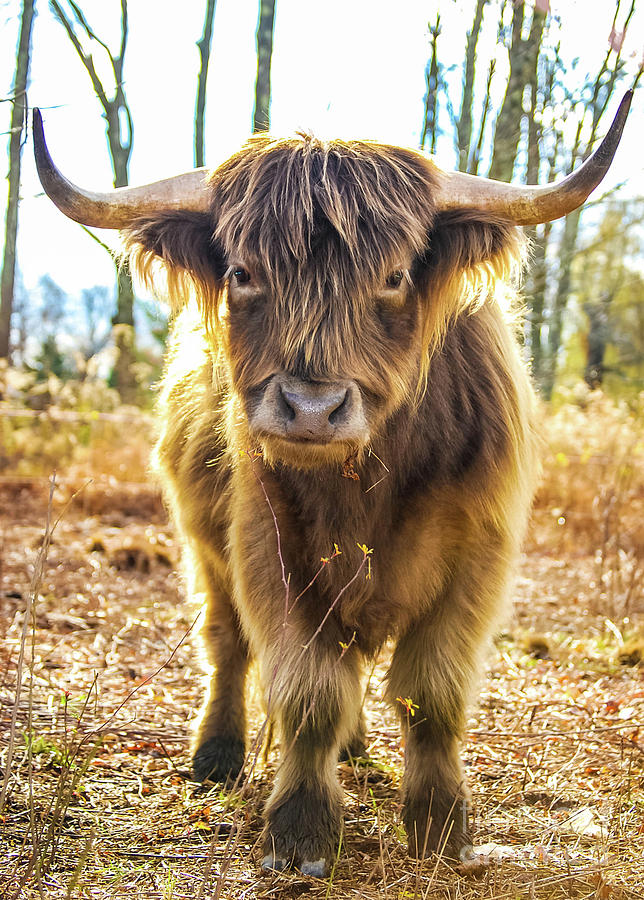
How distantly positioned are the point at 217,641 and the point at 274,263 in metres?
1.75

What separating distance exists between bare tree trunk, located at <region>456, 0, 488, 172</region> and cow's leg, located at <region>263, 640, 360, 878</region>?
6923 mm

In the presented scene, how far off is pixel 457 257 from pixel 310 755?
152 centimetres

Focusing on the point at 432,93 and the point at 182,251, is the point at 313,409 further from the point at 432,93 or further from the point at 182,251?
the point at 432,93

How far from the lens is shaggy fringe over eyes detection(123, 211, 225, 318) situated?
8.79 ft

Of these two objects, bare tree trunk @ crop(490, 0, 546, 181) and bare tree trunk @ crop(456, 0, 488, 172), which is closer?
bare tree trunk @ crop(490, 0, 546, 181)

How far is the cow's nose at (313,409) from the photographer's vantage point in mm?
2141

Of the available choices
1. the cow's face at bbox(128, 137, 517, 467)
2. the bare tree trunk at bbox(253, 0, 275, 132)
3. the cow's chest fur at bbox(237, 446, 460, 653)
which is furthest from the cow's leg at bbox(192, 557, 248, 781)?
the bare tree trunk at bbox(253, 0, 275, 132)

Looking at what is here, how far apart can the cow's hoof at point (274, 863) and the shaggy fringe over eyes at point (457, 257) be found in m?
1.42

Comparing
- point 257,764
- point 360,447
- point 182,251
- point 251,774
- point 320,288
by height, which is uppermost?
point 182,251

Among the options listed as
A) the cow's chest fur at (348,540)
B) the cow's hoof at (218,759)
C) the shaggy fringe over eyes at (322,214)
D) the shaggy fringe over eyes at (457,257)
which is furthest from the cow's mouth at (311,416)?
the cow's hoof at (218,759)

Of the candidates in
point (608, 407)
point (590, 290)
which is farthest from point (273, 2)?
point (590, 290)

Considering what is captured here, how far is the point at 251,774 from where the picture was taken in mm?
1815

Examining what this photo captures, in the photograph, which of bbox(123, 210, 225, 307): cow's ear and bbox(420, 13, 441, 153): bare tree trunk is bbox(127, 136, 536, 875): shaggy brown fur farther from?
bbox(420, 13, 441, 153): bare tree trunk

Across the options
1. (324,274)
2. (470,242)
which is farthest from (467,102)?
(324,274)
